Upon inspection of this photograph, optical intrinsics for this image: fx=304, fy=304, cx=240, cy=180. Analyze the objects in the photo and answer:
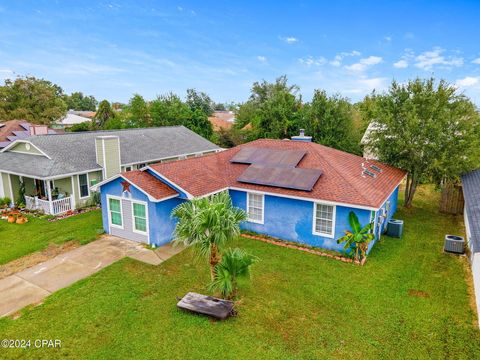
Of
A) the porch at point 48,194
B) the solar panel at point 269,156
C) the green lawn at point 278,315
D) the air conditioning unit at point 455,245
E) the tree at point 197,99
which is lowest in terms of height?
the green lawn at point 278,315

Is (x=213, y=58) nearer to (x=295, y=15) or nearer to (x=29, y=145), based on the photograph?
(x=295, y=15)

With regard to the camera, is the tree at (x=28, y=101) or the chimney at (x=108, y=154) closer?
the chimney at (x=108, y=154)

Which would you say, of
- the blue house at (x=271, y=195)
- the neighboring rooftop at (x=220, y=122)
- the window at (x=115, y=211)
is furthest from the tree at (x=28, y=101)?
the blue house at (x=271, y=195)

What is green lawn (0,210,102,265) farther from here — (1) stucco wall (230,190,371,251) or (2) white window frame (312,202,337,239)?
(2) white window frame (312,202,337,239)

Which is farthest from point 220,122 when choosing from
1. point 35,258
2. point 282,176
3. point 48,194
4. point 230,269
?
point 230,269

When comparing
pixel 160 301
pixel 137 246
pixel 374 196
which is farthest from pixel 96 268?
pixel 374 196

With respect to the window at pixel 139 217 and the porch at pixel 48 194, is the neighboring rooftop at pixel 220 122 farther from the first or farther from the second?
the window at pixel 139 217

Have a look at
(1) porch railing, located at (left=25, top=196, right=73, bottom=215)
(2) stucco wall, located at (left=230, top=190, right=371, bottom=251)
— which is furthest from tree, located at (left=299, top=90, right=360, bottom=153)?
(1) porch railing, located at (left=25, top=196, right=73, bottom=215)
